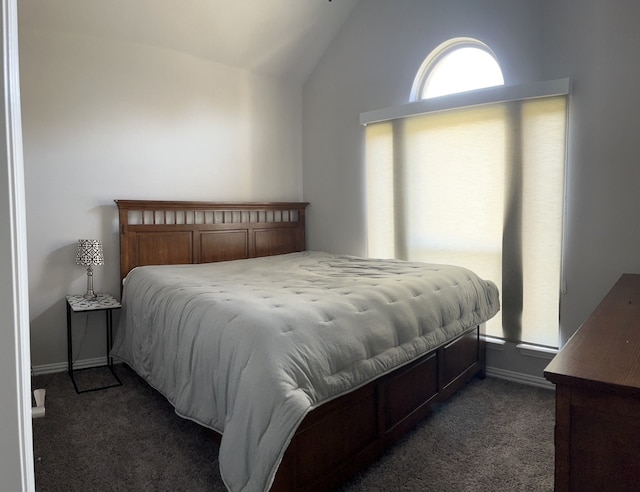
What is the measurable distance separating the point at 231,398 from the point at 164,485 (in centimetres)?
58

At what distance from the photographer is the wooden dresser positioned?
3.30ft

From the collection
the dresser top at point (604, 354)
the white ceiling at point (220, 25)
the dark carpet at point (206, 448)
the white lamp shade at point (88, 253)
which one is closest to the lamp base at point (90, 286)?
the white lamp shade at point (88, 253)

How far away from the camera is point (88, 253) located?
3.11 m

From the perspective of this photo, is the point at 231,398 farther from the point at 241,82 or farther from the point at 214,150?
the point at 241,82

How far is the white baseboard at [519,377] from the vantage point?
297cm

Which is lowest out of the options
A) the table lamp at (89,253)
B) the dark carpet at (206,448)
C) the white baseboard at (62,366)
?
the dark carpet at (206,448)

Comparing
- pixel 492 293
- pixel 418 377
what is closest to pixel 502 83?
pixel 492 293

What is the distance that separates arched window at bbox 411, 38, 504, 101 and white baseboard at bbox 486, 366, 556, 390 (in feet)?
6.74

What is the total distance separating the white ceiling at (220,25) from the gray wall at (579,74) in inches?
22.7

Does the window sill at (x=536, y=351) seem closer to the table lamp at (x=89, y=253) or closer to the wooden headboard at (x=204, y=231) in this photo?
the wooden headboard at (x=204, y=231)

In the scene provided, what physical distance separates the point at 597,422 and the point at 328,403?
0.98 metres

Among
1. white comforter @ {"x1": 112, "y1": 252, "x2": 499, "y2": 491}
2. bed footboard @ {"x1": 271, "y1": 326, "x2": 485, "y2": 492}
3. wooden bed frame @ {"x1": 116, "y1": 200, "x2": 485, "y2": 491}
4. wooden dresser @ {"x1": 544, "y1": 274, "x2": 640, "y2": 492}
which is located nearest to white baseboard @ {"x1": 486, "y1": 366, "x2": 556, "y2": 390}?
wooden bed frame @ {"x1": 116, "y1": 200, "x2": 485, "y2": 491}

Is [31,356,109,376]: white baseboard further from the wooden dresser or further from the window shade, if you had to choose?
the wooden dresser

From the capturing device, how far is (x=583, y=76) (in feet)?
9.08
